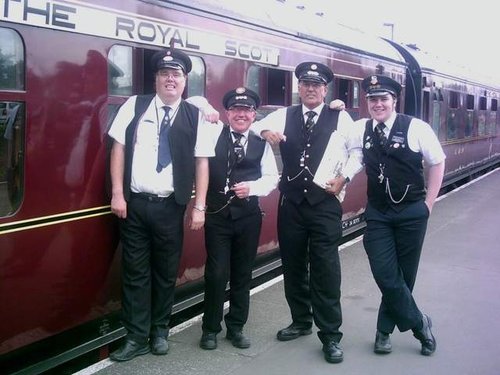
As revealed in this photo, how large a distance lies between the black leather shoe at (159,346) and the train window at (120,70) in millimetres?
1732

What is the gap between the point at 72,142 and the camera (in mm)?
3760

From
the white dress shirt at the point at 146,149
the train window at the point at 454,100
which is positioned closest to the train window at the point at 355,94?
the white dress shirt at the point at 146,149

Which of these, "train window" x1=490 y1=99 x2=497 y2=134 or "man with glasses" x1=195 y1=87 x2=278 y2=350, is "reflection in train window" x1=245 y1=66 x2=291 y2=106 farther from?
"train window" x1=490 y1=99 x2=497 y2=134

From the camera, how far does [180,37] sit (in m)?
4.56

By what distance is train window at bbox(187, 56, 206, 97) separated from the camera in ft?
15.7

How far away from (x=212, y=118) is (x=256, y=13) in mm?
2012

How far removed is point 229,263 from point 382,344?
49.2 inches

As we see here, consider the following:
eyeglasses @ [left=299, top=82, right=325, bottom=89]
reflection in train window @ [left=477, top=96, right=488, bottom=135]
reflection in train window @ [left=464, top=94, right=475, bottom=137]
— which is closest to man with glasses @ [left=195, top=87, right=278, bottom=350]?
eyeglasses @ [left=299, top=82, right=325, bottom=89]

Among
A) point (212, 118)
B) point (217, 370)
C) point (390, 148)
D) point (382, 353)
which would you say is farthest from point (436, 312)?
point (212, 118)

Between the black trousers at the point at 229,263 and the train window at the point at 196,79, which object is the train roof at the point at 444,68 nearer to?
the train window at the point at 196,79

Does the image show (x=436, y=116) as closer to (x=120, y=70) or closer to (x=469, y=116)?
(x=469, y=116)

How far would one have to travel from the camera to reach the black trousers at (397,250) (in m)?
4.21

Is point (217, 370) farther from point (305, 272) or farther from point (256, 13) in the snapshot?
point (256, 13)

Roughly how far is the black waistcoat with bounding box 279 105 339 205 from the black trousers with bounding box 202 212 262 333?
1.19 ft
